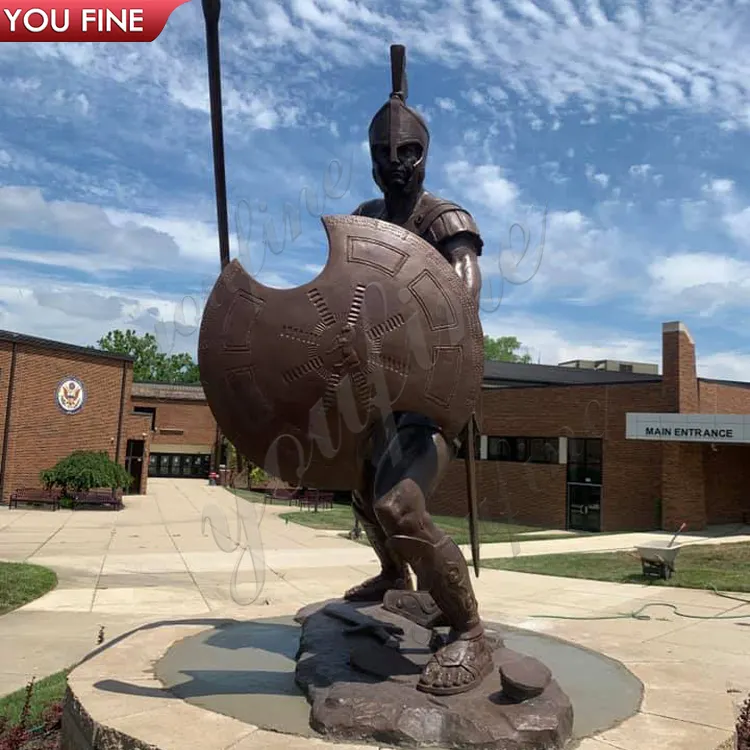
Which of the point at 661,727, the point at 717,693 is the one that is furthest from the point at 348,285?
the point at 717,693

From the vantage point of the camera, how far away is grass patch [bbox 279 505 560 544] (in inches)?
767

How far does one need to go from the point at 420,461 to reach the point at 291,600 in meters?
6.80

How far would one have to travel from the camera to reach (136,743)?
3094mm

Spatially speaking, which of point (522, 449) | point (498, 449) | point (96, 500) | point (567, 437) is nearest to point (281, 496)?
point (96, 500)

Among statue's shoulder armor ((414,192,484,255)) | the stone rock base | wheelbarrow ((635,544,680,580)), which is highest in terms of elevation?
statue's shoulder armor ((414,192,484,255))

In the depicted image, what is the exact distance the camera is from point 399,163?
429 centimetres

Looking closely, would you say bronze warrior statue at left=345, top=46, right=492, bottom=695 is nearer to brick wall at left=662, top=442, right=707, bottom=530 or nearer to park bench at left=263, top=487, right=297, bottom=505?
brick wall at left=662, top=442, right=707, bottom=530

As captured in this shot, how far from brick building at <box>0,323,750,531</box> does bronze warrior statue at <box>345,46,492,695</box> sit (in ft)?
61.1

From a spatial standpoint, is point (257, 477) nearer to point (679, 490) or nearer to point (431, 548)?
point (679, 490)

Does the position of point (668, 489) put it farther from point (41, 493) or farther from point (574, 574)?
point (41, 493)

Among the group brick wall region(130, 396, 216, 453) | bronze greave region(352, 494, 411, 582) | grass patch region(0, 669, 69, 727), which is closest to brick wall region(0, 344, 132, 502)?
brick wall region(130, 396, 216, 453)

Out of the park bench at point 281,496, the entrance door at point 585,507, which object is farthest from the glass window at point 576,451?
the park bench at point 281,496

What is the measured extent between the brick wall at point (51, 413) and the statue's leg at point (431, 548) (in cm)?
2485

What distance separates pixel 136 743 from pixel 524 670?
1.77 metres
